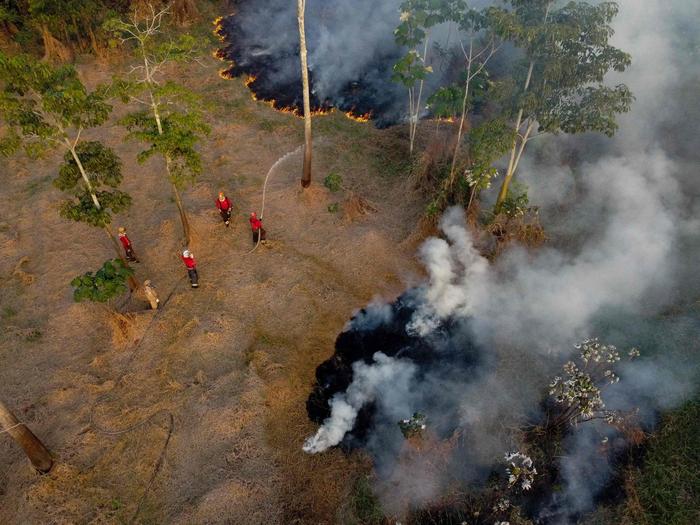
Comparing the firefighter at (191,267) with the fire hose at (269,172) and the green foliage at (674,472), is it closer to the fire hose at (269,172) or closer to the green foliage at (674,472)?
the fire hose at (269,172)

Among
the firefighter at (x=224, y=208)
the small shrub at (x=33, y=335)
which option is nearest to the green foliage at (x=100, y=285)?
the small shrub at (x=33, y=335)

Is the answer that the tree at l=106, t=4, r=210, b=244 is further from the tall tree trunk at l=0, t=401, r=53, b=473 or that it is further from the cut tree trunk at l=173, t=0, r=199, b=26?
the cut tree trunk at l=173, t=0, r=199, b=26

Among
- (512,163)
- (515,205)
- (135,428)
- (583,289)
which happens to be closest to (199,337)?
(135,428)

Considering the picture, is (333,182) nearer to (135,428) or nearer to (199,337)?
(199,337)

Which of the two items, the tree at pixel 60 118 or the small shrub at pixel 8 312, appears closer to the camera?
the tree at pixel 60 118

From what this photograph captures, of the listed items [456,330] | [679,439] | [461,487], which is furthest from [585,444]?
[456,330]

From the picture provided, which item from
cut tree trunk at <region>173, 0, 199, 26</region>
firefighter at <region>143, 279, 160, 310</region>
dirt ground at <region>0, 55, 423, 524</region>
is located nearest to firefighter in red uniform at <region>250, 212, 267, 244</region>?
dirt ground at <region>0, 55, 423, 524</region>
